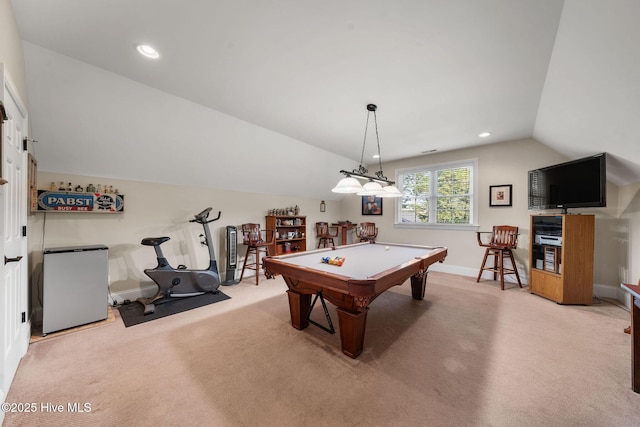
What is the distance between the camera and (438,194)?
17.8ft

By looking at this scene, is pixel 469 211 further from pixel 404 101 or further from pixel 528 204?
pixel 404 101

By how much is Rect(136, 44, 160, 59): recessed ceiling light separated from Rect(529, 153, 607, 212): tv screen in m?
5.18

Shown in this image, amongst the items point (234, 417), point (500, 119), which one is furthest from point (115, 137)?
point (500, 119)

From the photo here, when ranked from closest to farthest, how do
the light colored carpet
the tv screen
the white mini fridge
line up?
1. the light colored carpet
2. the white mini fridge
3. the tv screen

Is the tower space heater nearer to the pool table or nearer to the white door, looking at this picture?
the pool table

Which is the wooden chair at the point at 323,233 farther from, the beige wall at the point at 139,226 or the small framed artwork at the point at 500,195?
the small framed artwork at the point at 500,195

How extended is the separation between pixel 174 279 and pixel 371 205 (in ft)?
15.9

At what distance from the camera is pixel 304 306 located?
2.62m

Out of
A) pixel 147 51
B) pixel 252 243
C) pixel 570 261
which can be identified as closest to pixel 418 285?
pixel 570 261

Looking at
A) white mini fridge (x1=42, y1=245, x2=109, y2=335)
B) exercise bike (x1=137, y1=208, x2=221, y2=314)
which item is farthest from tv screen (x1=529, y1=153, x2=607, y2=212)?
white mini fridge (x1=42, y1=245, x2=109, y2=335)

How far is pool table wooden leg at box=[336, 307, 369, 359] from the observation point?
2070mm

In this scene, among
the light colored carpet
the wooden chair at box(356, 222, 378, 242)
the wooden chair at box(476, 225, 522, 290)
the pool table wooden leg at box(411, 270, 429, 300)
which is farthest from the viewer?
the wooden chair at box(356, 222, 378, 242)

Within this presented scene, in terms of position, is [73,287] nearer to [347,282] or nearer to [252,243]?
[252,243]

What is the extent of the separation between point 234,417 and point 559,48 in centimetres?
365
